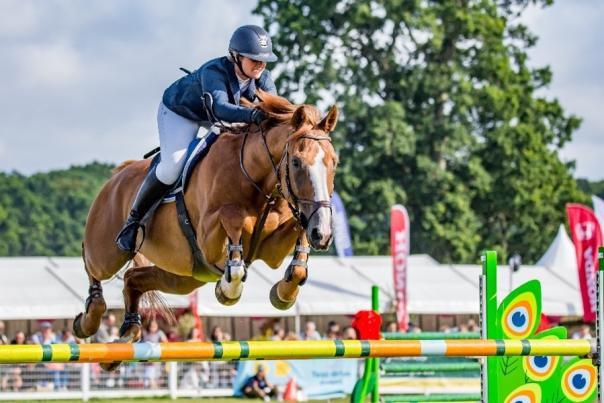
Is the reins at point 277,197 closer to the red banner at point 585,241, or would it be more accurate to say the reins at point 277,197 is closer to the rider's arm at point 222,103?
the rider's arm at point 222,103

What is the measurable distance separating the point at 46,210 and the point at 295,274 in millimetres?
81864

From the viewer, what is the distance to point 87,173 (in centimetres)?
10075

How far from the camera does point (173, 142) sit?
813 centimetres

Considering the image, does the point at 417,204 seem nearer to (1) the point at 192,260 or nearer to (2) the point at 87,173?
(1) the point at 192,260

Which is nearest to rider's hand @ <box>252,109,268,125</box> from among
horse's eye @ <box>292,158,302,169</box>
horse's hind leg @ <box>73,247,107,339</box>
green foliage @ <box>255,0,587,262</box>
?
horse's eye @ <box>292,158,302,169</box>

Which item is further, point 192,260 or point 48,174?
point 48,174

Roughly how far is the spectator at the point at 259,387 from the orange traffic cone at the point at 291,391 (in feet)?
0.55

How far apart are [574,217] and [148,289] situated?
12.9 meters

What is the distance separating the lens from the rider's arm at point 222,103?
750 cm

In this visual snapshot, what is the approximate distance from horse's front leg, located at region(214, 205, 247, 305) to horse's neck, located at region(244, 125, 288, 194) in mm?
235

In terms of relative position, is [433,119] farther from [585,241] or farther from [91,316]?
[91,316]

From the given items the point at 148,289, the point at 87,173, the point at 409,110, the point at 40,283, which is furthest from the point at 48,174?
the point at 148,289

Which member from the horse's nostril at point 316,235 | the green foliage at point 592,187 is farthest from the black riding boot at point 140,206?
the green foliage at point 592,187

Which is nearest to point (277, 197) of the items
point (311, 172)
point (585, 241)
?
point (311, 172)
